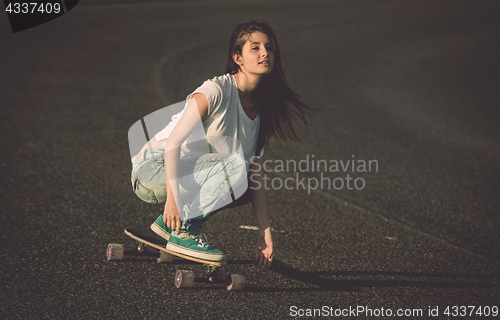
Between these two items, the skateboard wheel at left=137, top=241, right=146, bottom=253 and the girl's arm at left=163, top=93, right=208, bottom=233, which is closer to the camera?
the girl's arm at left=163, top=93, right=208, bottom=233

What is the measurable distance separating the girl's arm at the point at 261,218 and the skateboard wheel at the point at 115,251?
95cm

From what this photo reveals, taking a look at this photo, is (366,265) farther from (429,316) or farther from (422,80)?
(422,80)

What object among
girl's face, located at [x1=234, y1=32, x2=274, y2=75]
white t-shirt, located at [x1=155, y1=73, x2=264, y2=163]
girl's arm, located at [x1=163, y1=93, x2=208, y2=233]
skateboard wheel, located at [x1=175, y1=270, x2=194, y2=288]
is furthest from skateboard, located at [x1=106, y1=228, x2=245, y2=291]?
girl's face, located at [x1=234, y1=32, x2=274, y2=75]

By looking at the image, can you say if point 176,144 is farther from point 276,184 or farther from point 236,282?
point 276,184

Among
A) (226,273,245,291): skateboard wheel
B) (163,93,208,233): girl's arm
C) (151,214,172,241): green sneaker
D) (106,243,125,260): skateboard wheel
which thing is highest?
(163,93,208,233): girl's arm

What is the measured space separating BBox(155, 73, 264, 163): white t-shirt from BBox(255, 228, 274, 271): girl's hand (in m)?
0.54

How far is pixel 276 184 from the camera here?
212 inches

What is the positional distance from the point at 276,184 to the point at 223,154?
2043 mm

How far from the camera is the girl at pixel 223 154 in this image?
10.8ft

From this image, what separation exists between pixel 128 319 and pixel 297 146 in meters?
4.02

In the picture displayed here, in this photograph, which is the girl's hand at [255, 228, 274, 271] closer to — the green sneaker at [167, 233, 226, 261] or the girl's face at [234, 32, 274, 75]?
the green sneaker at [167, 233, 226, 261]

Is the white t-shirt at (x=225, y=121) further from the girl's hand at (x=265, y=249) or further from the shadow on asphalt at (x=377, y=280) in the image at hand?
the shadow on asphalt at (x=377, y=280)

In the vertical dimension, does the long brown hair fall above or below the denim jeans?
above

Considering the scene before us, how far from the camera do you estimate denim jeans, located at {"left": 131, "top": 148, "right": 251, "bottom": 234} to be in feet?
11.0
